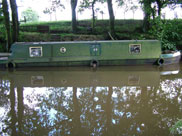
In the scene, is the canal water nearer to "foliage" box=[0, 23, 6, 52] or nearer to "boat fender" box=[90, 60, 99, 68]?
"boat fender" box=[90, 60, 99, 68]

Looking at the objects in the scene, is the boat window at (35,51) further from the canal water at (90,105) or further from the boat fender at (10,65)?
the canal water at (90,105)

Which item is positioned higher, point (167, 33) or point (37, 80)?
point (167, 33)

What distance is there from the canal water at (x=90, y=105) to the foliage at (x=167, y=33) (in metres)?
6.91

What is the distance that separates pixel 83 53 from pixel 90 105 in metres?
6.18

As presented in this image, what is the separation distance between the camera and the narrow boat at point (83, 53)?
1077 centimetres

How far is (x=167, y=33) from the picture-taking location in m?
15.3

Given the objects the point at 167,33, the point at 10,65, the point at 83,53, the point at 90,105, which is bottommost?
the point at 90,105

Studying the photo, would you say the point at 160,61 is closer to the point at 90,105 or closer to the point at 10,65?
the point at 90,105

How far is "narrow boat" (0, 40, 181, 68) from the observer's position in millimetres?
10766

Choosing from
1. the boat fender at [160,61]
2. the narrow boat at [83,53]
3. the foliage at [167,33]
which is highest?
the foliage at [167,33]

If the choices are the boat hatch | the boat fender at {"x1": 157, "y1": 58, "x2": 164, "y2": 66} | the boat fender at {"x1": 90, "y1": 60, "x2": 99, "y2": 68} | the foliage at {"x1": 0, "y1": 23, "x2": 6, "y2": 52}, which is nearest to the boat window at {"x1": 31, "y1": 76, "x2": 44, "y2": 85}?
the boat fender at {"x1": 90, "y1": 60, "x2": 99, "y2": 68}

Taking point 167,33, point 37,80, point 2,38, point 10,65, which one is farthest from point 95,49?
point 2,38

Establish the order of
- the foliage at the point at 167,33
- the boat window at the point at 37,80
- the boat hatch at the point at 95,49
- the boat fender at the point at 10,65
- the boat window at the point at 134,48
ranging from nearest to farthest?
the boat window at the point at 37,80 < the boat fender at the point at 10,65 < the boat hatch at the point at 95,49 < the boat window at the point at 134,48 < the foliage at the point at 167,33

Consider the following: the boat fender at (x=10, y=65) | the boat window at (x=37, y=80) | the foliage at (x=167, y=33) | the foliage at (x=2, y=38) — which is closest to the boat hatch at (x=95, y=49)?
the boat window at (x=37, y=80)
